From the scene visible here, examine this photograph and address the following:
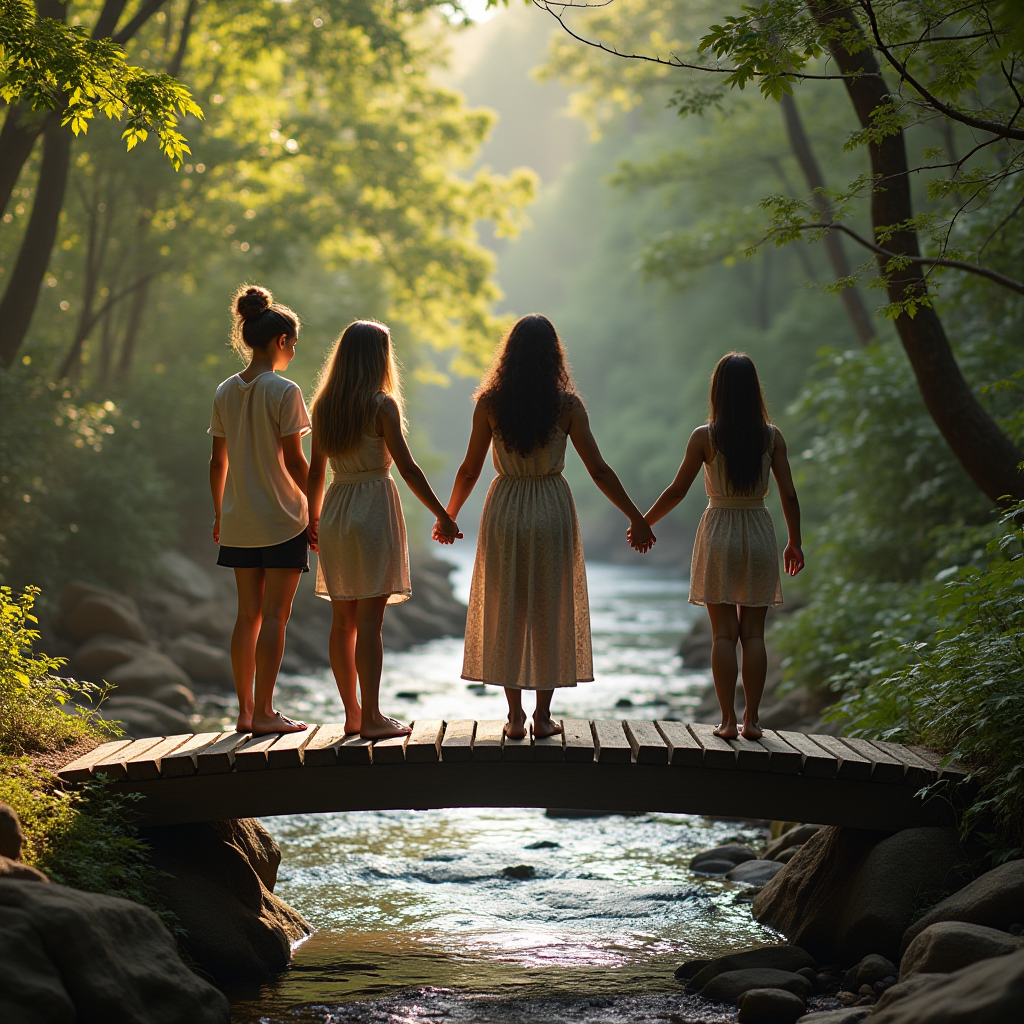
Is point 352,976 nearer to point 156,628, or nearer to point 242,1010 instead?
point 242,1010

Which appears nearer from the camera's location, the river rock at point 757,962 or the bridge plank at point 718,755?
the river rock at point 757,962

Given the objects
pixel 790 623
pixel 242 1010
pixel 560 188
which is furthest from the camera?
pixel 560 188

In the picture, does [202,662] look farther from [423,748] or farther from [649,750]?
[649,750]

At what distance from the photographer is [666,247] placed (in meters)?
17.6

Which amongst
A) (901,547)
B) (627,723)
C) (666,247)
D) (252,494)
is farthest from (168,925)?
(666,247)

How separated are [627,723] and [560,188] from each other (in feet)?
186

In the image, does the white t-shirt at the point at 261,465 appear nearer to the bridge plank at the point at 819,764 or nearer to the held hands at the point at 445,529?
the held hands at the point at 445,529

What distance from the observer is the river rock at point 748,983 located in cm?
512

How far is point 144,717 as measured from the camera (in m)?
10.3

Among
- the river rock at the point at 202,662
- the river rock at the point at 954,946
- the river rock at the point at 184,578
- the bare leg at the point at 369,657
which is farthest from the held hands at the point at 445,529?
the river rock at the point at 184,578

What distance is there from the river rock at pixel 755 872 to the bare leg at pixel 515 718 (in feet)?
7.39

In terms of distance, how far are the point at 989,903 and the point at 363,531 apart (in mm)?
3378

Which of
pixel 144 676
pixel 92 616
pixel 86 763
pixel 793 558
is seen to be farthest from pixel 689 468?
pixel 92 616

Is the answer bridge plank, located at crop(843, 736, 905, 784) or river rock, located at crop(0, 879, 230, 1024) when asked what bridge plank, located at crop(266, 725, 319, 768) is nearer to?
river rock, located at crop(0, 879, 230, 1024)
